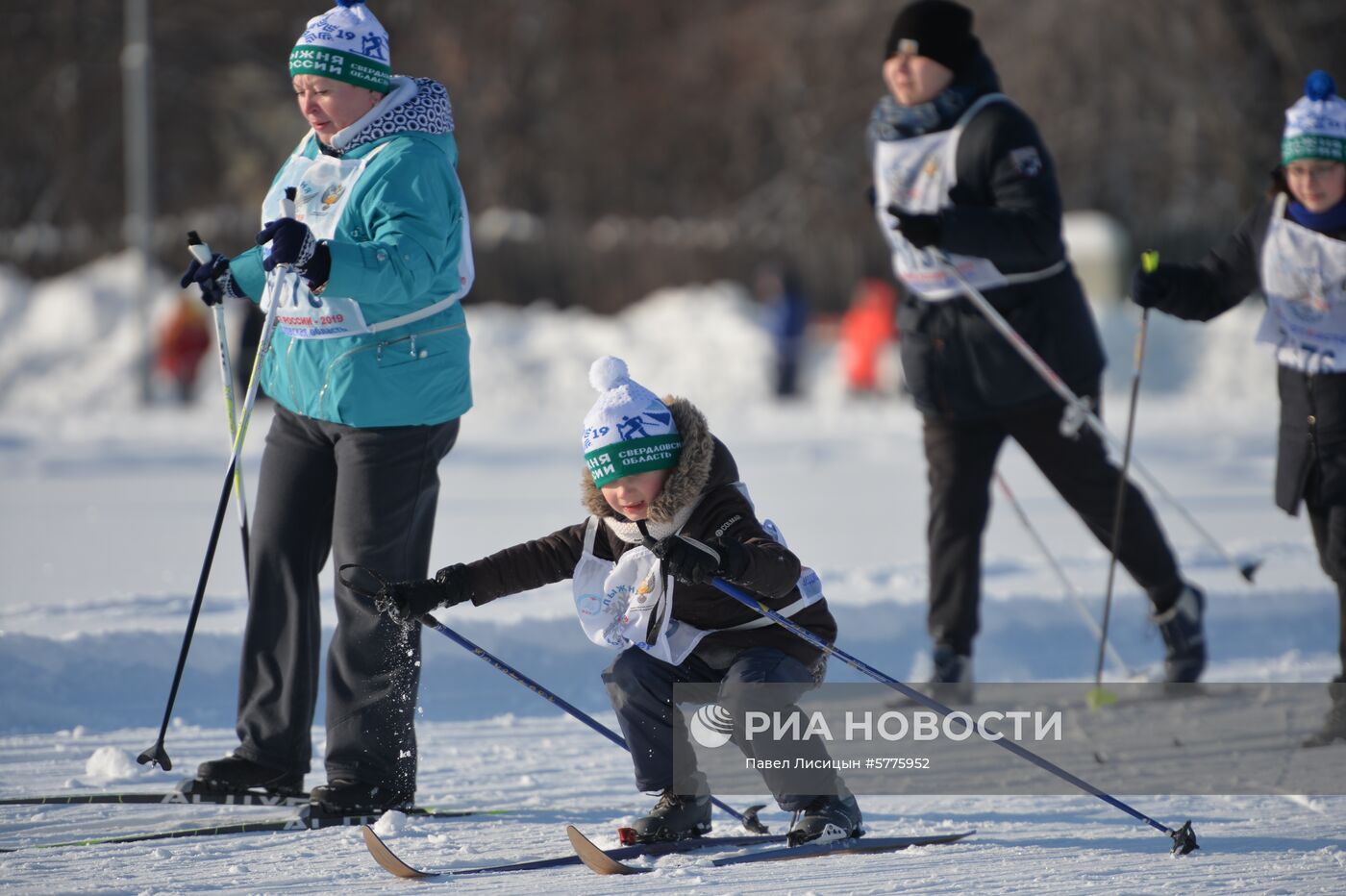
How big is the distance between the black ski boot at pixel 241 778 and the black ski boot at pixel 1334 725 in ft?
8.93

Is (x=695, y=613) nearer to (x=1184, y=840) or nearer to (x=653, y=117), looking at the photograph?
(x=1184, y=840)

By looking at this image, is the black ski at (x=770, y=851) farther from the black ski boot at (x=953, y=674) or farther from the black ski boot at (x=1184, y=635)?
the black ski boot at (x=1184, y=635)

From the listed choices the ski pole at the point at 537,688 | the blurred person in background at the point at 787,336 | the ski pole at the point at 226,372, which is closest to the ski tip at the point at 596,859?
the ski pole at the point at 537,688

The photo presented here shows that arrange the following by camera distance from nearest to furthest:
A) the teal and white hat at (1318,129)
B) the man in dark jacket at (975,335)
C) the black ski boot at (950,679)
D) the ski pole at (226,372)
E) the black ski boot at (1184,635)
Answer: the ski pole at (226,372) < the teal and white hat at (1318,129) < the man in dark jacket at (975,335) < the black ski boot at (950,679) < the black ski boot at (1184,635)

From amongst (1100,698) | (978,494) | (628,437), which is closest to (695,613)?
(628,437)

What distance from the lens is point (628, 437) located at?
3.43 m

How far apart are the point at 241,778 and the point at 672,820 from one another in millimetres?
1054

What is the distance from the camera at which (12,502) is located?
9.72m

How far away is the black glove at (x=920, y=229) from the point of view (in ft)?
14.6

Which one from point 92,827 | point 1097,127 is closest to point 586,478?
point 92,827

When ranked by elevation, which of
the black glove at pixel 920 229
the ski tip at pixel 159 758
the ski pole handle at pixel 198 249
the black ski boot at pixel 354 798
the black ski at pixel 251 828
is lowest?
the black ski at pixel 251 828

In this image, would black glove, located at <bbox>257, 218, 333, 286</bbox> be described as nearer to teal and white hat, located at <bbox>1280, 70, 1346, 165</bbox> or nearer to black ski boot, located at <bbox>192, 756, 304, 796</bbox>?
black ski boot, located at <bbox>192, 756, 304, 796</bbox>

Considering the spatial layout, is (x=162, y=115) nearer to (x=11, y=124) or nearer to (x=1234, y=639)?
(x=11, y=124)

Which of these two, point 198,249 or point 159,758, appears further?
point 198,249
